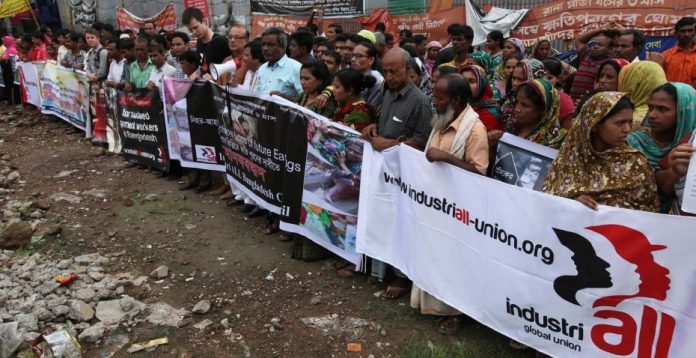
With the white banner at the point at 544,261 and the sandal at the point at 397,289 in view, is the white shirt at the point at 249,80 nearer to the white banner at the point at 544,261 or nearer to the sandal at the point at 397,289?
the white banner at the point at 544,261

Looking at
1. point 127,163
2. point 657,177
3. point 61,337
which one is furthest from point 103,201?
point 657,177

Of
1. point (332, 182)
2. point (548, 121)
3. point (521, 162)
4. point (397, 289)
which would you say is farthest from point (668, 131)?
point (332, 182)

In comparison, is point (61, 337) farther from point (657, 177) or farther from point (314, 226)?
point (657, 177)

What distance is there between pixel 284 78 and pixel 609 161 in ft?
11.2

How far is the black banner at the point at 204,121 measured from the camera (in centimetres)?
611

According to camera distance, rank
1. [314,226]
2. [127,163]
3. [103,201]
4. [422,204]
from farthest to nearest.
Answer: [127,163]
[103,201]
[314,226]
[422,204]

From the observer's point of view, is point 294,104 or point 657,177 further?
point 294,104

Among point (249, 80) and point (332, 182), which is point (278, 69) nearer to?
point (249, 80)

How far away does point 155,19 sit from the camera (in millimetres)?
16812

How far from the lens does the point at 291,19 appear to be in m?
14.2

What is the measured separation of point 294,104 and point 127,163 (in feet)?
13.5

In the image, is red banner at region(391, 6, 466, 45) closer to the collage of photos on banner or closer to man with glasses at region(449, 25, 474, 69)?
man with glasses at region(449, 25, 474, 69)

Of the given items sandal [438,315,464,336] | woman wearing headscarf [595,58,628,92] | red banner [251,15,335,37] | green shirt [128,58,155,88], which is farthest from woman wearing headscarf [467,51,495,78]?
red banner [251,15,335,37]

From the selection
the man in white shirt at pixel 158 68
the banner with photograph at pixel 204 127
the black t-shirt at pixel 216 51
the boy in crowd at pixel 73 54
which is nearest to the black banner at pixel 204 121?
the banner with photograph at pixel 204 127
